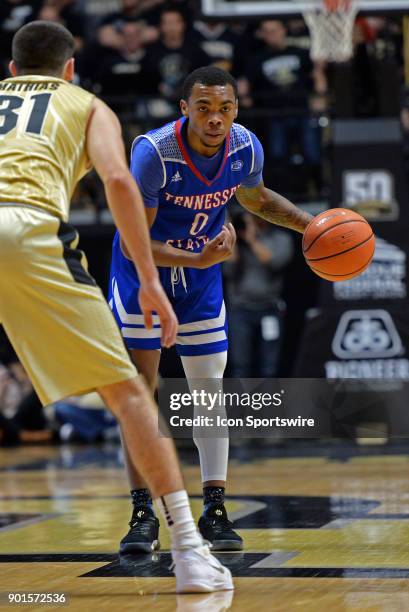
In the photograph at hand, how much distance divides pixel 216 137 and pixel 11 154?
1.22 metres

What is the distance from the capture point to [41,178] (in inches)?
153

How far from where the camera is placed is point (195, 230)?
5.18m

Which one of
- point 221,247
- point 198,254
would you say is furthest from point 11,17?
point 221,247

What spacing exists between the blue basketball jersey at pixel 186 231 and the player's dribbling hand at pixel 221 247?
1.40 ft

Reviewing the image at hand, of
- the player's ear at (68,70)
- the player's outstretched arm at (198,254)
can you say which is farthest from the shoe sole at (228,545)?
the player's ear at (68,70)

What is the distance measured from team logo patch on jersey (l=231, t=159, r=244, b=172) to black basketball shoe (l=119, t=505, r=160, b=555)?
1.57m

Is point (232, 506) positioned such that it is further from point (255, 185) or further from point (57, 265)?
point (57, 265)

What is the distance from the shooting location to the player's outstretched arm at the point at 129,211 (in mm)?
3746

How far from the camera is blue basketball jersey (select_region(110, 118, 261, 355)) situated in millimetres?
5004

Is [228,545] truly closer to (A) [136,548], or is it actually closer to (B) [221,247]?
(A) [136,548]

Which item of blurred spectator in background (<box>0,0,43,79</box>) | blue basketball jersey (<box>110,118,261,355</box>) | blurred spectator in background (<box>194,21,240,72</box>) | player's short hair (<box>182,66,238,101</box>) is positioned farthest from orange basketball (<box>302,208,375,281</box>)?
blurred spectator in background (<box>0,0,43,79</box>)

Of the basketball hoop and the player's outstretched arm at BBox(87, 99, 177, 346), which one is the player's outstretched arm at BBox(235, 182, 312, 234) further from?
the basketball hoop

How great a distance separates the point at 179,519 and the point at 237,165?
6.14 ft

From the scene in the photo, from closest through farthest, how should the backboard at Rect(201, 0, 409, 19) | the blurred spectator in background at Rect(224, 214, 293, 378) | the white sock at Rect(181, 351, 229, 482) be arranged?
the white sock at Rect(181, 351, 229, 482)
the backboard at Rect(201, 0, 409, 19)
the blurred spectator in background at Rect(224, 214, 293, 378)
